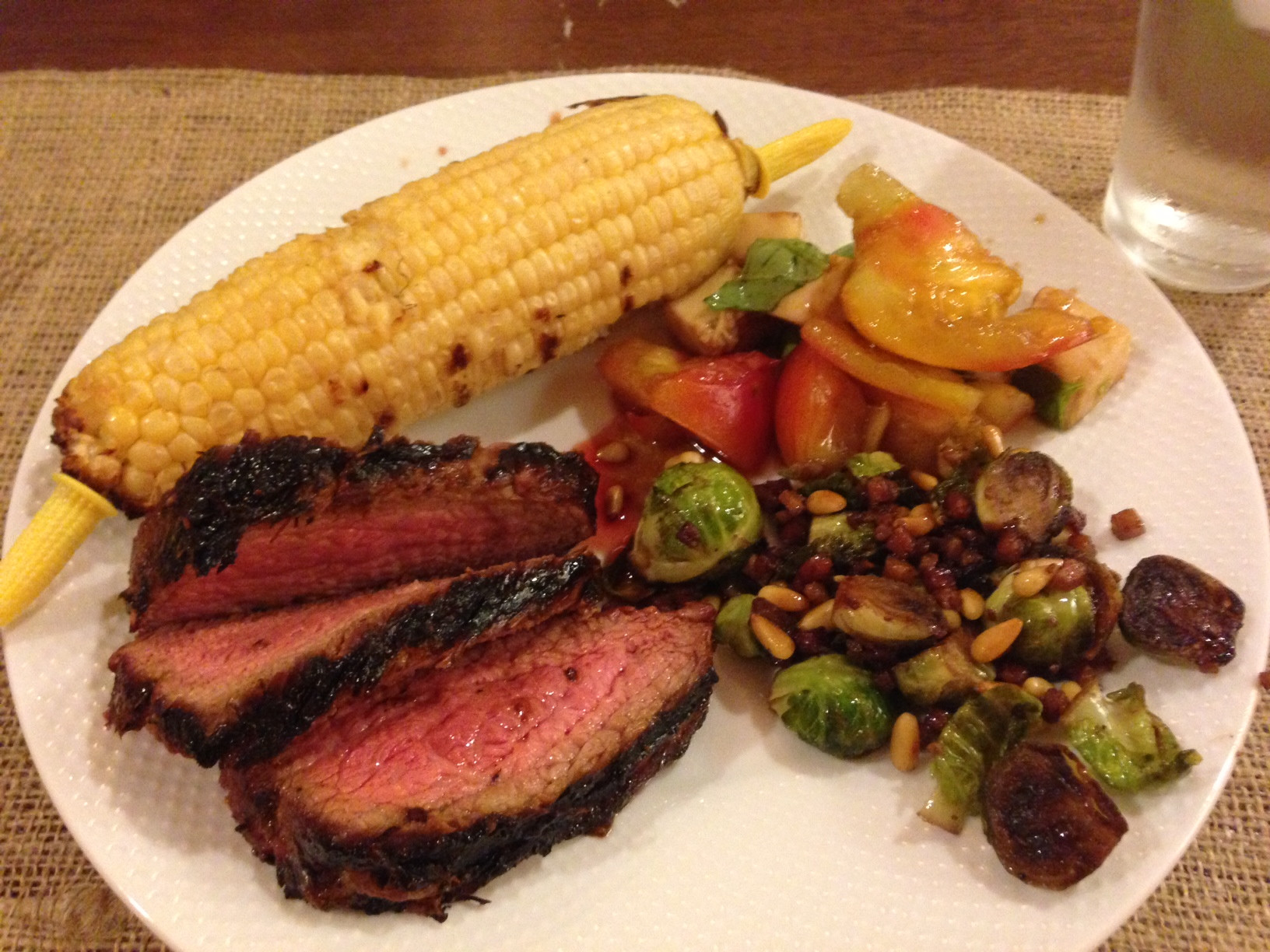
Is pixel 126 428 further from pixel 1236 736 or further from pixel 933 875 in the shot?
pixel 1236 736

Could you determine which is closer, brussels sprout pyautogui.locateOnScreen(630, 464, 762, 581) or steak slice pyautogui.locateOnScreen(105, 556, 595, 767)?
steak slice pyautogui.locateOnScreen(105, 556, 595, 767)

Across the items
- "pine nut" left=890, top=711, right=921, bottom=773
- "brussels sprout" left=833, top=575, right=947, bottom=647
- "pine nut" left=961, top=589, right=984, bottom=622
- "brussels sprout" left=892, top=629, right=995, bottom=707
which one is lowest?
"pine nut" left=890, top=711, right=921, bottom=773

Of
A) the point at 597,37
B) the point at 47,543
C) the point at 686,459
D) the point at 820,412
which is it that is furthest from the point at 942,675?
the point at 597,37

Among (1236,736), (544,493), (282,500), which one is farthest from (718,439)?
(1236,736)

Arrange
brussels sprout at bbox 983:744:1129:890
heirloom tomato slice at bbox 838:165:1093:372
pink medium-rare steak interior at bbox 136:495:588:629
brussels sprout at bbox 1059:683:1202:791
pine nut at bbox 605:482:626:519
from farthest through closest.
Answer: pine nut at bbox 605:482:626:519
heirloom tomato slice at bbox 838:165:1093:372
pink medium-rare steak interior at bbox 136:495:588:629
brussels sprout at bbox 1059:683:1202:791
brussels sprout at bbox 983:744:1129:890

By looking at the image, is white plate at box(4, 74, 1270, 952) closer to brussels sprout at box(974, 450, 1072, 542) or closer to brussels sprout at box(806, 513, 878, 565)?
brussels sprout at box(974, 450, 1072, 542)

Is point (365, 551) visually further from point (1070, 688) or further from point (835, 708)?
point (1070, 688)

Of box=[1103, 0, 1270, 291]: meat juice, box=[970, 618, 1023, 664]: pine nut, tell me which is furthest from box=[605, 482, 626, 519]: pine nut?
box=[1103, 0, 1270, 291]: meat juice
